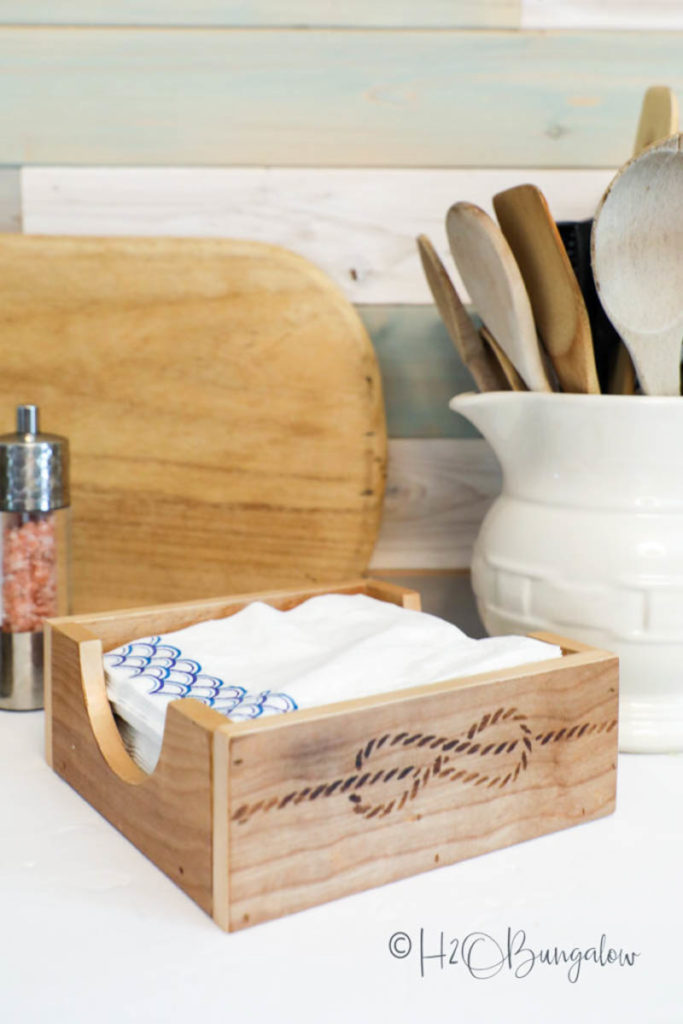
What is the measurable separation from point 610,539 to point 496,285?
0.17 meters

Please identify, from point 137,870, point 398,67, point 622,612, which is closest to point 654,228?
point 622,612

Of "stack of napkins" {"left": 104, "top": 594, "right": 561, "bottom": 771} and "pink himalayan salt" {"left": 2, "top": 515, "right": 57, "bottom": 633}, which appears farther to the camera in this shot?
"pink himalayan salt" {"left": 2, "top": 515, "right": 57, "bottom": 633}

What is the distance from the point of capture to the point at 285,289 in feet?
2.42

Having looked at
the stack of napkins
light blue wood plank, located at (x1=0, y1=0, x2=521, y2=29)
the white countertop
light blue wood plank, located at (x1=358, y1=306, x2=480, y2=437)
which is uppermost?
Result: light blue wood plank, located at (x1=0, y1=0, x2=521, y2=29)

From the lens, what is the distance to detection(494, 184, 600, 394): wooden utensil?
22.7 inches

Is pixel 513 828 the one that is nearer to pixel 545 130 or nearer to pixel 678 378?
pixel 678 378

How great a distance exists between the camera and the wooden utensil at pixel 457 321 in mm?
653

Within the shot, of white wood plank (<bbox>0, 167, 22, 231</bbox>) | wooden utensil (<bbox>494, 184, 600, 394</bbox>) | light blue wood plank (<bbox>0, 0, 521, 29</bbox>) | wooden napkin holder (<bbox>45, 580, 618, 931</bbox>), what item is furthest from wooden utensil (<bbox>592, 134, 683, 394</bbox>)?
white wood plank (<bbox>0, 167, 22, 231</bbox>)

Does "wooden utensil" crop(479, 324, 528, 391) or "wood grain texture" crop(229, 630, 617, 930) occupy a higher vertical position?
"wooden utensil" crop(479, 324, 528, 391)

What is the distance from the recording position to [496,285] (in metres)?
0.59

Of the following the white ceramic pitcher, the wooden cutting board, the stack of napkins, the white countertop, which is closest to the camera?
the white countertop

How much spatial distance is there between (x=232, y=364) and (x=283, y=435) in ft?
0.22

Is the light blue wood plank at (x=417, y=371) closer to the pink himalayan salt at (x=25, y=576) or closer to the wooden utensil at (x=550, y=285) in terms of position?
the wooden utensil at (x=550, y=285)

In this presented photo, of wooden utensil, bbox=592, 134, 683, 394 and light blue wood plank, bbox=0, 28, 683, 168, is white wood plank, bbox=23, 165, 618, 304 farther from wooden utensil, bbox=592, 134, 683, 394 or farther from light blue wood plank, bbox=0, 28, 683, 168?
wooden utensil, bbox=592, 134, 683, 394
